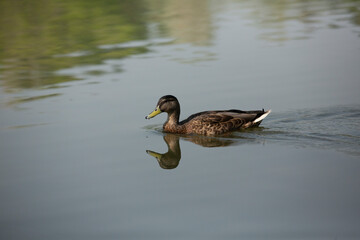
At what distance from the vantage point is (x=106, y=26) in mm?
23031

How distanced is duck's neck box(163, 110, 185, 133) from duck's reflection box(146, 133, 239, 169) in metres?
0.10

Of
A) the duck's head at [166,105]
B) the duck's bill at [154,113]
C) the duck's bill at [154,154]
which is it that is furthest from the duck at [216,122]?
the duck's bill at [154,154]

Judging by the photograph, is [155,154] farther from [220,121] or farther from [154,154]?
[220,121]

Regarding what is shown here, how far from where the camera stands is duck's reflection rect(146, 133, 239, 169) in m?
9.73

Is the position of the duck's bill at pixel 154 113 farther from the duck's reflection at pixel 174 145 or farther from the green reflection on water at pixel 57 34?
the green reflection on water at pixel 57 34

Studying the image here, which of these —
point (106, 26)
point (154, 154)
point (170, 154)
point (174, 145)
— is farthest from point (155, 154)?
point (106, 26)

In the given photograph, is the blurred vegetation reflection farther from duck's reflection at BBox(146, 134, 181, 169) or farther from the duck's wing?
the duck's wing

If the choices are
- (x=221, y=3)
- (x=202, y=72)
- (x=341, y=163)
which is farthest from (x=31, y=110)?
(x=221, y=3)

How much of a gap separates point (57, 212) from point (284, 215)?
2764 millimetres

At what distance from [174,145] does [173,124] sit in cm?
71

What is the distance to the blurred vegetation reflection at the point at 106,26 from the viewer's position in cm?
1786

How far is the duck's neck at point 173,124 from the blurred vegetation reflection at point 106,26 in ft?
15.5

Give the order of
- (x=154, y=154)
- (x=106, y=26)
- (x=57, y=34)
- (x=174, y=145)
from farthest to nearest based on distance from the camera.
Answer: (x=106, y=26)
(x=57, y=34)
(x=174, y=145)
(x=154, y=154)

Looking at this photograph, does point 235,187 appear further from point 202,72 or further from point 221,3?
point 221,3
